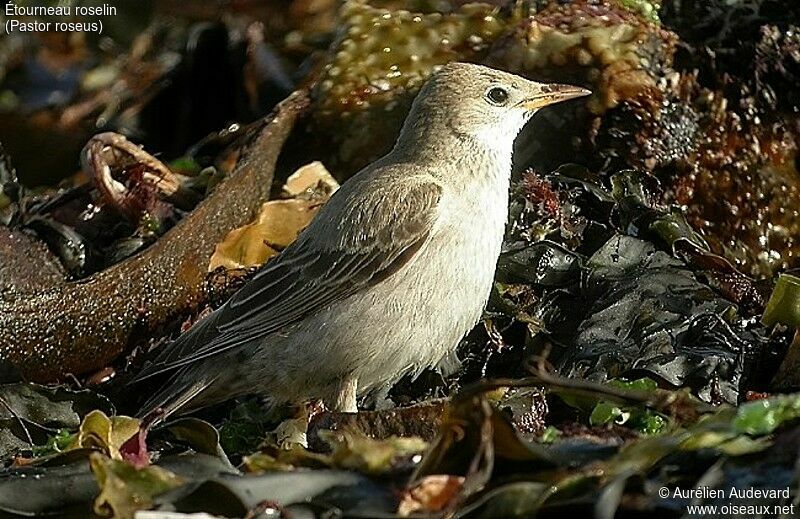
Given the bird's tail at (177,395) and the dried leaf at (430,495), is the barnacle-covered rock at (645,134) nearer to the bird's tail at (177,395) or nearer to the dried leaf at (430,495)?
the bird's tail at (177,395)

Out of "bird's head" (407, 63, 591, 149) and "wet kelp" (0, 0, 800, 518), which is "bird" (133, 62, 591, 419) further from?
"wet kelp" (0, 0, 800, 518)

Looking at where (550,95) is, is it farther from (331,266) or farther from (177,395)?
(177,395)

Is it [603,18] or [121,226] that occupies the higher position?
[603,18]

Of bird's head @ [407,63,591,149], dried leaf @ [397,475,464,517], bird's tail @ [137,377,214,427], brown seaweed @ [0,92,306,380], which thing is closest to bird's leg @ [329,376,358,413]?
bird's tail @ [137,377,214,427]

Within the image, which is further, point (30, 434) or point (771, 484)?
point (30, 434)

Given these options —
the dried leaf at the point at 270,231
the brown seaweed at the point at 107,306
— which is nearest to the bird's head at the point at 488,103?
the dried leaf at the point at 270,231

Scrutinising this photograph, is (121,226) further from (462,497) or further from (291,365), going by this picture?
(462,497)

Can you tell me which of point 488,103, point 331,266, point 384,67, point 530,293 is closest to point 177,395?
point 331,266

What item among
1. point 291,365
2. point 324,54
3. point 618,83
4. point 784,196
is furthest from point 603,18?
point 291,365
